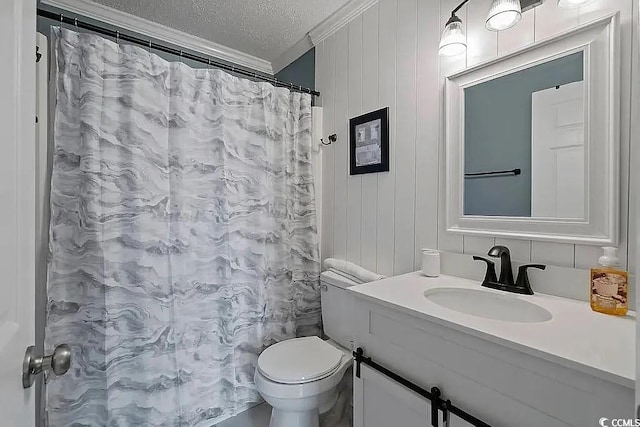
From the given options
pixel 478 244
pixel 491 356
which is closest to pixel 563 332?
pixel 491 356

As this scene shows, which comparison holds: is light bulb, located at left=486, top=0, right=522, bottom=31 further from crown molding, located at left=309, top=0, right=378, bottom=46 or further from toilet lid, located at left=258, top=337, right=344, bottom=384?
toilet lid, located at left=258, top=337, right=344, bottom=384

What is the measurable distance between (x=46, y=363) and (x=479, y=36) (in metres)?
1.66

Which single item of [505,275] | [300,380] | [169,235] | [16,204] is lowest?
[300,380]

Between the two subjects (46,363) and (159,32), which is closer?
(46,363)

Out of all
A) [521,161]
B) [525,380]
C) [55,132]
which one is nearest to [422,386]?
[525,380]

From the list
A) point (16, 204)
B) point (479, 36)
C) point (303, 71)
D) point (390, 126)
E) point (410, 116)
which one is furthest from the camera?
point (303, 71)

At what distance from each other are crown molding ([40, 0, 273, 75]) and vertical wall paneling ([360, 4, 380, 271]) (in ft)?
3.35

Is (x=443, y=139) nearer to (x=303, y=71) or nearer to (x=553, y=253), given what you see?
(x=553, y=253)

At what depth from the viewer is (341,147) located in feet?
6.36

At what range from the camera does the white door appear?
1.01m

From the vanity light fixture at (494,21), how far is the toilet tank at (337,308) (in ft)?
3.90

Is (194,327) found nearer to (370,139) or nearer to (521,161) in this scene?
(370,139)

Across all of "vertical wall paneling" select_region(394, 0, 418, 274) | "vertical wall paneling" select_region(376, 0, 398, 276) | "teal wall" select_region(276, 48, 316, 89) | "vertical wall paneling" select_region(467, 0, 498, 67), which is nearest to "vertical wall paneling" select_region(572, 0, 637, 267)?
"vertical wall paneling" select_region(467, 0, 498, 67)

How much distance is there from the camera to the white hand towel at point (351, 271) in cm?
163
